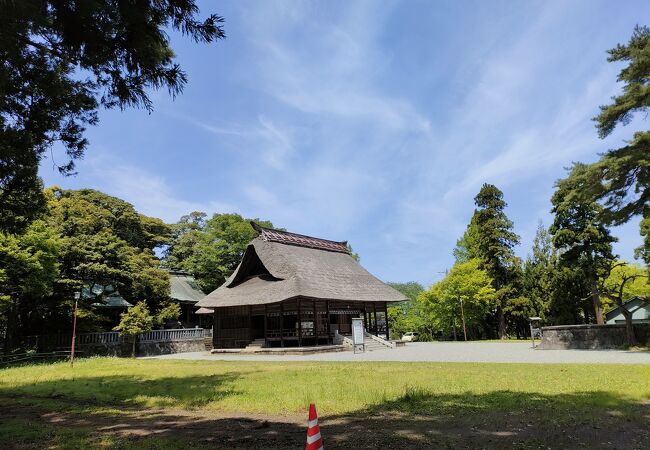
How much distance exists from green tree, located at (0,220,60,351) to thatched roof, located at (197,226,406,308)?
1015 centimetres

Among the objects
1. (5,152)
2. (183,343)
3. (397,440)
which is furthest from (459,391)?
(183,343)

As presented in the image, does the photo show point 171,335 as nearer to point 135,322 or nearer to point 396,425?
point 135,322

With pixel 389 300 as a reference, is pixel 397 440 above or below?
below

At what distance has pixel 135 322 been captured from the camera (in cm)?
2678

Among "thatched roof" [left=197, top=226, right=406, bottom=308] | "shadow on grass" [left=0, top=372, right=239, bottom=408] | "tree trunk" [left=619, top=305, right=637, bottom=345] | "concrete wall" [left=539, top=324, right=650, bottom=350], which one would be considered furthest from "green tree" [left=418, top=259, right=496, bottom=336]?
"shadow on grass" [left=0, top=372, right=239, bottom=408]

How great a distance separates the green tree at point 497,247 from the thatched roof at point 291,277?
491 inches

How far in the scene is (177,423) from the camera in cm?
738

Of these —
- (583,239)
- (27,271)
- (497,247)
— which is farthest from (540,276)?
(27,271)

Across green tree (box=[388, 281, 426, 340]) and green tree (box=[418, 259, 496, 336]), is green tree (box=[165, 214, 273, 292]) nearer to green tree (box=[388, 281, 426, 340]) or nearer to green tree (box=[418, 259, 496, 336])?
green tree (box=[418, 259, 496, 336])

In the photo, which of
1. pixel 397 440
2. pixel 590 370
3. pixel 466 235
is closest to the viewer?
pixel 397 440

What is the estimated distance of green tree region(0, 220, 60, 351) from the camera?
21016 millimetres

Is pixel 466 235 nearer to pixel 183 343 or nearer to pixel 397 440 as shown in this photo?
pixel 183 343

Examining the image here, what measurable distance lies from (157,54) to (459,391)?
9038 mm

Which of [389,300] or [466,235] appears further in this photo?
[466,235]
